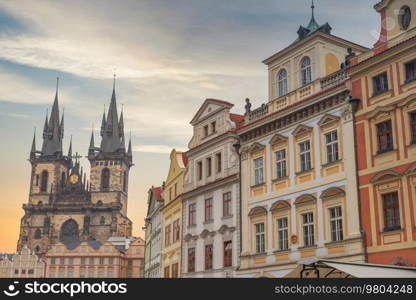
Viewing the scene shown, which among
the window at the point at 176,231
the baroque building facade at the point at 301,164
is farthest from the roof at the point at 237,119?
the window at the point at 176,231

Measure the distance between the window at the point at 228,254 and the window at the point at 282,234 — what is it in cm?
447

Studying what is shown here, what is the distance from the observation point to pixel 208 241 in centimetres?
3747

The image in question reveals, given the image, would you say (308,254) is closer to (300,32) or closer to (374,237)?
(374,237)

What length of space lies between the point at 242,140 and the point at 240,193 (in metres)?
3.13

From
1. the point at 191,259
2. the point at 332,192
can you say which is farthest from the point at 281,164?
the point at 191,259

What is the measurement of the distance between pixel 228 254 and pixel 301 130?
29.8 ft

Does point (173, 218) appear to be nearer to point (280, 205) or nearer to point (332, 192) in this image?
point (280, 205)


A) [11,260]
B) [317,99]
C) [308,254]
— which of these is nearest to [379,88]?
[317,99]

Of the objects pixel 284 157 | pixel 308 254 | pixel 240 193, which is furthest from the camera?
pixel 240 193

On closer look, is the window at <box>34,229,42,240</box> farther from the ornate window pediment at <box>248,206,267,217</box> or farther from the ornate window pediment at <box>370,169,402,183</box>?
the ornate window pediment at <box>370,169,402,183</box>

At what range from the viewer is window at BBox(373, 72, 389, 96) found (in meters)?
26.7

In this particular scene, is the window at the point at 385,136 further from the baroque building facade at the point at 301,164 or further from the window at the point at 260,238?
the window at the point at 260,238

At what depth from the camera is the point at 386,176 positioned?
25750 millimetres

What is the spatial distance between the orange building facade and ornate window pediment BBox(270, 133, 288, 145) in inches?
204
